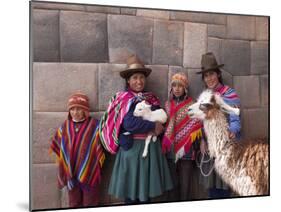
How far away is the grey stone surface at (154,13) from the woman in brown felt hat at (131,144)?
35cm

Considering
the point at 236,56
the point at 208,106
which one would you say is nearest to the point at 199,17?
the point at 236,56

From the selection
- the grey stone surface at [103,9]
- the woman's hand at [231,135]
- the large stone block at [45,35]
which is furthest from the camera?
the woman's hand at [231,135]

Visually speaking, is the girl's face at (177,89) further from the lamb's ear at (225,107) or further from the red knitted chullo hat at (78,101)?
the red knitted chullo hat at (78,101)

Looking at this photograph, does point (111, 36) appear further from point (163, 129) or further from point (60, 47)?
point (163, 129)

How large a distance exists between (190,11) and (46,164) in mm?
1650

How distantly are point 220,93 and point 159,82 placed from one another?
53 centimetres

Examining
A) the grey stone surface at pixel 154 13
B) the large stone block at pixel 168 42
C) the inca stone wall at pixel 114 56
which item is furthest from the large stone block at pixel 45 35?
the large stone block at pixel 168 42

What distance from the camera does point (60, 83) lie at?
10.7ft

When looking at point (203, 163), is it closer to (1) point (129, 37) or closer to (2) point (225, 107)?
(2) point (225, 107)

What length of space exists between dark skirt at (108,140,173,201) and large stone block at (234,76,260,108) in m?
0.85

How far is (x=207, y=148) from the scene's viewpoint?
362 cm

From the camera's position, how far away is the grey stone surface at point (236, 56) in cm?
369

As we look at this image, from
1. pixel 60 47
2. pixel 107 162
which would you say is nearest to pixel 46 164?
pixel 107 162

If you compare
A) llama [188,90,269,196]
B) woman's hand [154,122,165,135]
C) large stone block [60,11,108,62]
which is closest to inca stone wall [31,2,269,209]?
large stone block [60,11,108,62]
